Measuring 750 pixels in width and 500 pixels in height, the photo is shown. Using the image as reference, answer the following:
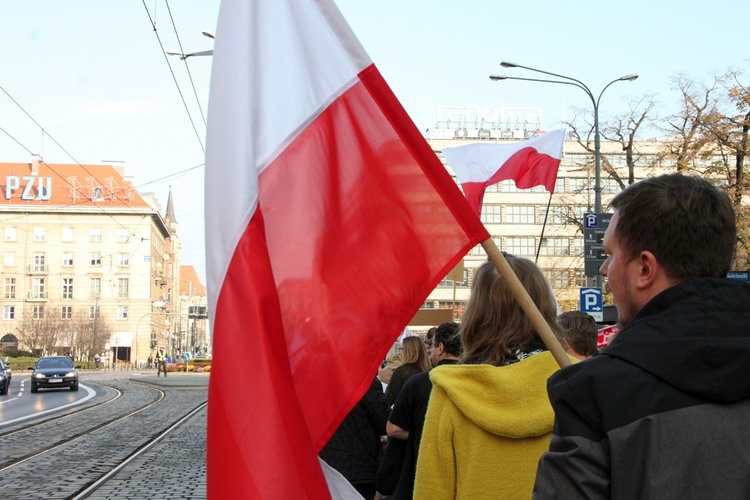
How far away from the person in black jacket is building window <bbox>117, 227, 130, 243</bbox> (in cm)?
9476

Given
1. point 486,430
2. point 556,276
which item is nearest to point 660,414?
point 486,430

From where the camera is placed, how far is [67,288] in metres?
96.9

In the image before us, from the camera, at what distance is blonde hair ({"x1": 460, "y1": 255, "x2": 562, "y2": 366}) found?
279cm

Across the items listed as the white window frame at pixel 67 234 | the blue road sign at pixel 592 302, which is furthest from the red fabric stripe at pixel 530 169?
the white window frame at pixel 67 234

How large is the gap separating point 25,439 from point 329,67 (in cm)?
1477

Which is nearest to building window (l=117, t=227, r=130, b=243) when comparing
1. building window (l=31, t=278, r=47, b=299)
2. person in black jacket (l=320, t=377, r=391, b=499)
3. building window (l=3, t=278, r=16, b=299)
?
building window (l=31, t=278, r=47, b=299)

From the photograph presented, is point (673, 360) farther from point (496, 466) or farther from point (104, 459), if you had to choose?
point (104, 459)

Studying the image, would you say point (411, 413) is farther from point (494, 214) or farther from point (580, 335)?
point (494, 214)

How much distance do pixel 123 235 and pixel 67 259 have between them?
635 cm

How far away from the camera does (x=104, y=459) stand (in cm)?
1263

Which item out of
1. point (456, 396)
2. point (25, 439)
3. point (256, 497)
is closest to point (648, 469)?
point (456, 396)

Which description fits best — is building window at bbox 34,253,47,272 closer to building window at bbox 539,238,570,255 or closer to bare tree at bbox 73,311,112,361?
bare tree at bbox 73,311,112,361

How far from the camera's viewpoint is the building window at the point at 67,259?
95938mm

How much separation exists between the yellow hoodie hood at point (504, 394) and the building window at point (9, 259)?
100 m
